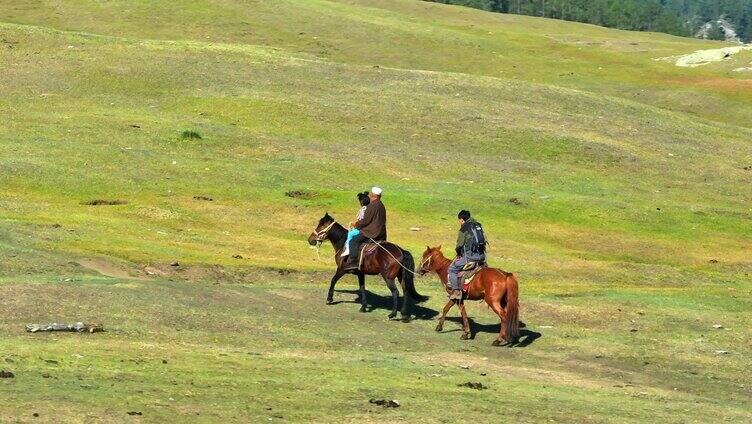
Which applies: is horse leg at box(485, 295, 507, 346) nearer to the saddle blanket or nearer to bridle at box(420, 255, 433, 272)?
the saddle blanket

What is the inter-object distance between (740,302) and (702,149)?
104 feet

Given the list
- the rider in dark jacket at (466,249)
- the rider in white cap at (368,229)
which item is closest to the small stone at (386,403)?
the rider in dark jacket at (466,249)

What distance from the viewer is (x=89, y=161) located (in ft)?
176

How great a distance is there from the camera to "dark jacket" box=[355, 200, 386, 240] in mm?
34000

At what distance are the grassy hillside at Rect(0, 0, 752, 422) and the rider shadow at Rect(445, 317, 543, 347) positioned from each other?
43 centimetres

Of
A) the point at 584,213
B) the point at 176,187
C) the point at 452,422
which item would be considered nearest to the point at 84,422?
the point at 452,422

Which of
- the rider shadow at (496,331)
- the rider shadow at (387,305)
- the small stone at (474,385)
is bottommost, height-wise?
the rider shadow at (387,305)

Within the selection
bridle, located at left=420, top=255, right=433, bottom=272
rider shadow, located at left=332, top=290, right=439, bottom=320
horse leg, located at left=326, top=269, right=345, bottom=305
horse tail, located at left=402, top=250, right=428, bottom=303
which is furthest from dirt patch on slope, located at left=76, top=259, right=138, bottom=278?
bridle, located at left=420, top=255, right=433, bottom=272

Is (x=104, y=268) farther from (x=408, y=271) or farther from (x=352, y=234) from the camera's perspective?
(x=408, y=271)

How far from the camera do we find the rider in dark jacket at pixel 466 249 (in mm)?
31109

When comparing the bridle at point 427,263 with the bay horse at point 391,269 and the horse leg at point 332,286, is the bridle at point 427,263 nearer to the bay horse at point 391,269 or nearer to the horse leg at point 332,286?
the bay horse at point 391,269

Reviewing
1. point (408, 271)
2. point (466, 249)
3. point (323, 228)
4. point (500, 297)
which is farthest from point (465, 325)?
point (323, 228)

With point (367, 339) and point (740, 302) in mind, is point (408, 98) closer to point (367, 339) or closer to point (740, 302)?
point (740, 302)

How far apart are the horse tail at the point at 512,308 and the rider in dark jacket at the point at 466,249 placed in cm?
128
